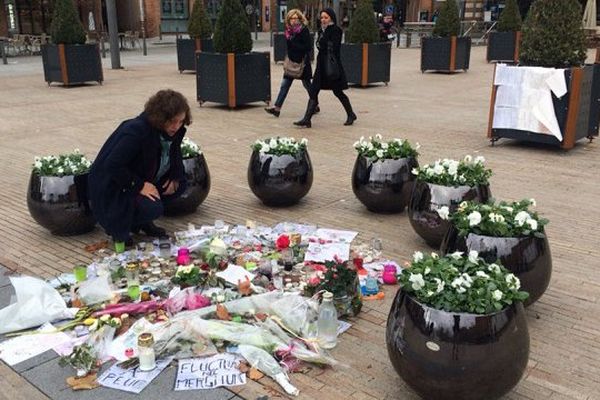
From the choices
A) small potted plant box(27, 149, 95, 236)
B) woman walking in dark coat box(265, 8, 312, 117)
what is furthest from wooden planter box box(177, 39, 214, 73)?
small potted plant box(27, 149, 95, 236)

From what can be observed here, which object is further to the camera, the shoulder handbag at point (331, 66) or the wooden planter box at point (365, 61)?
the wooden planter box at point (365, 61)

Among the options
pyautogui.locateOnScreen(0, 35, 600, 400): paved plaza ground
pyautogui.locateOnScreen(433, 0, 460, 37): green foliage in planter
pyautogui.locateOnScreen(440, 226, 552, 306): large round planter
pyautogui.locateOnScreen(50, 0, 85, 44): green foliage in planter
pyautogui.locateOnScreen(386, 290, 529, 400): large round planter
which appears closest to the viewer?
pyautogui.locateOnScreen(386, 290, 529, 400): large round planter

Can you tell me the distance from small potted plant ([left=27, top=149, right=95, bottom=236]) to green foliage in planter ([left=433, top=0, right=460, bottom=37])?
46.8ft

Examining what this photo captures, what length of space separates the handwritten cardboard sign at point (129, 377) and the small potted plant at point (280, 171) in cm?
268

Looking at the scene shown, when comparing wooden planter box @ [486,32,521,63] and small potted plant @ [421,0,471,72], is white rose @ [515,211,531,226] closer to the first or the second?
small potted plant @ [421,0,471,72]

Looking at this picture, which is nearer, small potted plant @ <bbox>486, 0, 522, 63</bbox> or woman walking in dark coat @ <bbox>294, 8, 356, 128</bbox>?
woman walking in dark coat @ <bbox>294, 8, 356, 128</bbox>

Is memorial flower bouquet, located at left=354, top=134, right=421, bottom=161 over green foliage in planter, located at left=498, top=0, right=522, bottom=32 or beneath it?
beneath

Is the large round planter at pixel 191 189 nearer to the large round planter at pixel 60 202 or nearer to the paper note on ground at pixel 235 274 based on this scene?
the large round planter at pixel 60 202

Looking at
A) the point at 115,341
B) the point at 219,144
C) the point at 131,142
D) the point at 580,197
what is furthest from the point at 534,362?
the point at 219,144

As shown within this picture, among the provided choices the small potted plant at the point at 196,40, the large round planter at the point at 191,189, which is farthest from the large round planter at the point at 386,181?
the small potted plant at the point at 196,40

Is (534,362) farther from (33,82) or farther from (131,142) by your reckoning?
(33,82)

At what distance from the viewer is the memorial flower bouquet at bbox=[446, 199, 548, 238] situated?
3678 millimetres

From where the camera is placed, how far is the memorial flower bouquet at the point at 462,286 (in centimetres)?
276

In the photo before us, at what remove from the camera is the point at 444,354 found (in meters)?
2.72
